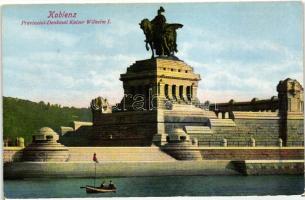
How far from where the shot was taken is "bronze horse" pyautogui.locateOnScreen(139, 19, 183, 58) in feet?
98.0

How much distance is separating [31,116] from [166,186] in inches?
195

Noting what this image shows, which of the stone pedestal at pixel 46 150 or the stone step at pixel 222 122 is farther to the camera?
the stone step at pixel 222 122

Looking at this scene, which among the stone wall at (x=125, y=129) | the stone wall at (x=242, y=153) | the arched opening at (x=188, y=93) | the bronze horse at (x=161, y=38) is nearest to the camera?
the bronze horse at (x=161, y=38)

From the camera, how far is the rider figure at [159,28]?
29109mm

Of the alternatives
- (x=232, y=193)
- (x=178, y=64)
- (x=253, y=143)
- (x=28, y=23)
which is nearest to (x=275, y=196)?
(x=232, y=193)

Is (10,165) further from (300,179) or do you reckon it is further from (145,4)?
→ (300,179)

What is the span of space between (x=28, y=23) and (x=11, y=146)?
4210 mm

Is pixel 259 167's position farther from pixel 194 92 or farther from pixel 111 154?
pixel 111 154

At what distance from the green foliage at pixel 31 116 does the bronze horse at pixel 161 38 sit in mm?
3265

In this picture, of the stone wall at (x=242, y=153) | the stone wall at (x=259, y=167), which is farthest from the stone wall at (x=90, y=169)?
the stone wall at (x=259, y=167)

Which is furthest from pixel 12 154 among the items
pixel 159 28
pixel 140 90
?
pixel 159 28

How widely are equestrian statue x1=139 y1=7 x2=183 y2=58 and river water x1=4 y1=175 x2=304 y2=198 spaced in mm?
4537

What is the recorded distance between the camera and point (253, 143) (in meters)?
32.6

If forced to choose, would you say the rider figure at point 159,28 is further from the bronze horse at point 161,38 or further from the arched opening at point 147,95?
the arched opening at point 147,95
